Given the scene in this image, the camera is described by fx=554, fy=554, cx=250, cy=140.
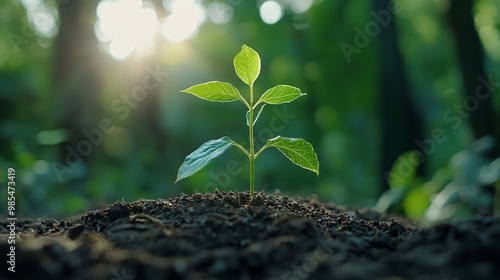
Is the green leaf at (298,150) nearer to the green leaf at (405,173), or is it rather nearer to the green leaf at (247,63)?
the green leaf at (247,63)

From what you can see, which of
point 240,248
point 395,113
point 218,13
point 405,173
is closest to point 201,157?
point 240,248

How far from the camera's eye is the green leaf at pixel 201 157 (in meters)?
2.06

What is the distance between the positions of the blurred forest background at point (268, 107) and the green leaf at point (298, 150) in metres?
3.62

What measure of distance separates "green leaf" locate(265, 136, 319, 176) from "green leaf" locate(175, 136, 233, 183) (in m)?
0.21

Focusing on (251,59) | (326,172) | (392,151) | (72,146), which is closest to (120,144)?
(72,146)

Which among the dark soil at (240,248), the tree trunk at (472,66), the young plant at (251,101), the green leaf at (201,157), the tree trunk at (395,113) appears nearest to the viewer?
the dark soil at (240,248)

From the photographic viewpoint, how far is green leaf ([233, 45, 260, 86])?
2.28 metres

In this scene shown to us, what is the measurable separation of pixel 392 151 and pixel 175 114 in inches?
214

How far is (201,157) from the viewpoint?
7.08ft

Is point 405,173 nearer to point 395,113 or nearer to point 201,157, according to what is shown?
point 395,113

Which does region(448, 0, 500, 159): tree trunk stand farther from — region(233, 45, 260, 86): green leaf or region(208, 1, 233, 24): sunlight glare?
region(208, 1, 233, 24): sunlight glare

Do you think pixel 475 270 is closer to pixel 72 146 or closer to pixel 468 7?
pixel 468 7

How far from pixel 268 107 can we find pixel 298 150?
397 inches
